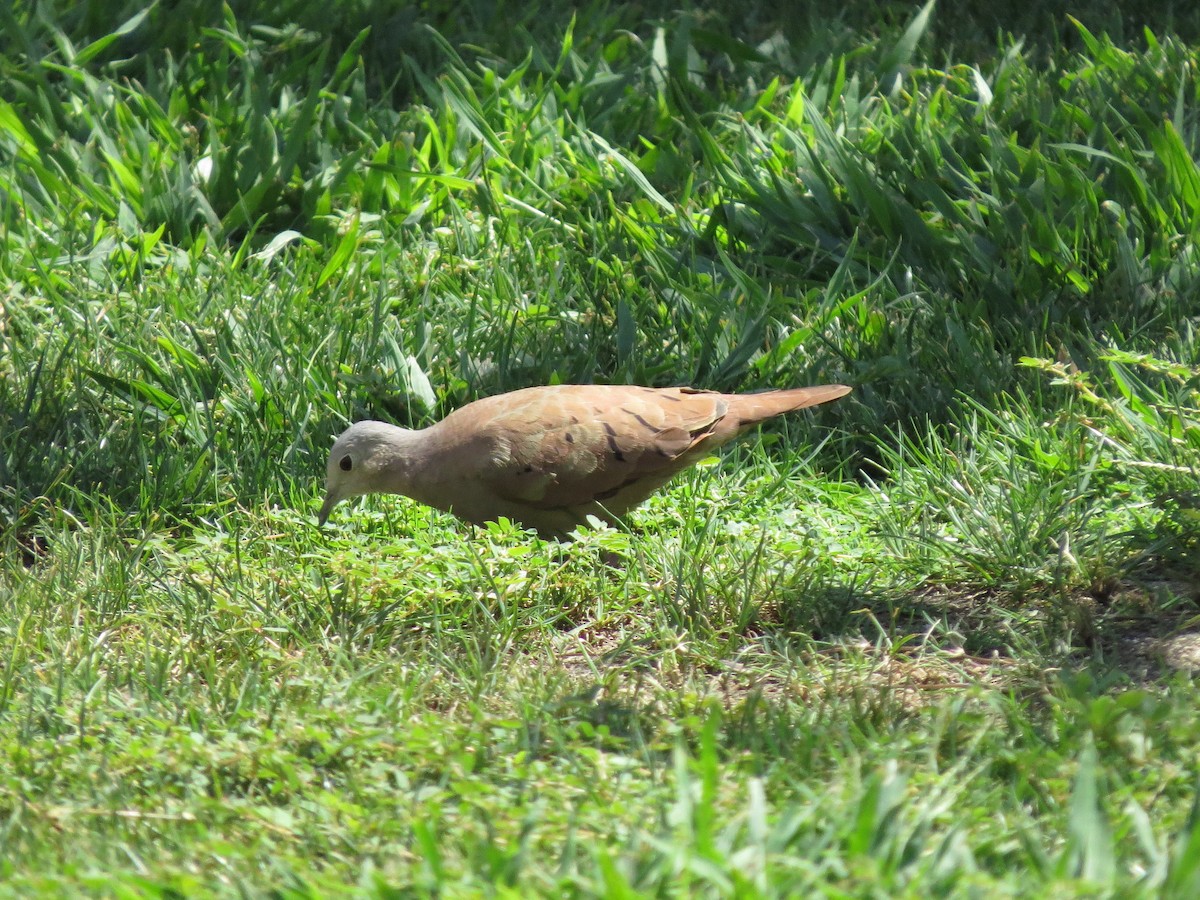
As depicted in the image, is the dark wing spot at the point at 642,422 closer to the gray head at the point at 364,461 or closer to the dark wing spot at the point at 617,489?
the dark wing spot at the point at 617,489

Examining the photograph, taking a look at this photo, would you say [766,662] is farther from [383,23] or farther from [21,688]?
[383,23]

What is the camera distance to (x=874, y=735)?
9.96ft

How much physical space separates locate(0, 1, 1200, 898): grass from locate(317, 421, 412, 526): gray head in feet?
0.55

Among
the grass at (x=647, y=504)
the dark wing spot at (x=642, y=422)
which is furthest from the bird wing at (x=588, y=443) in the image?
the grass at (x=647, y=504)

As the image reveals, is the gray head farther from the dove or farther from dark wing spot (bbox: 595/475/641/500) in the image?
dark wing spot (bbox: 595/475/641/500)

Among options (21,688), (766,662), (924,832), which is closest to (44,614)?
(21,688)

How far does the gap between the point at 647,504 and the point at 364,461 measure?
3.21 feet

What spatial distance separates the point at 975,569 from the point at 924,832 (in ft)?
5.49

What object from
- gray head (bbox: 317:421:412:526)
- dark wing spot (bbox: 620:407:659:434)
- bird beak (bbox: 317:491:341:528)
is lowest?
bird beak (bbox: 317:491:341:528)

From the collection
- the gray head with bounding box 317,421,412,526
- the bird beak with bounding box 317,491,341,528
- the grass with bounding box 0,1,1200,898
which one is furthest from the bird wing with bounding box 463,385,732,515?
the bird beak with bounding box 317,491,341,528

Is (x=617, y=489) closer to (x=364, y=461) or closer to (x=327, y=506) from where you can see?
(x=364, y=461)

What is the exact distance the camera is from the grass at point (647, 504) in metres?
2.70

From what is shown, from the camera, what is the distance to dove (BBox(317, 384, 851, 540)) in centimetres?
440

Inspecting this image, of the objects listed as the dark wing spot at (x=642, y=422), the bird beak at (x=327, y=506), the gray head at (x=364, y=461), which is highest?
the dark wing spot at (x=642, y=422)
